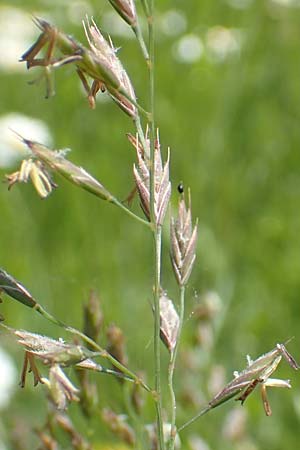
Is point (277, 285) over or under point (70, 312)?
under

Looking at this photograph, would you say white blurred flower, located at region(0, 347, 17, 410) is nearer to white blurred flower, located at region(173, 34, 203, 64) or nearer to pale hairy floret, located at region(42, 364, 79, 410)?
pale hairy floret, located at region(42, 364, 79, 410)

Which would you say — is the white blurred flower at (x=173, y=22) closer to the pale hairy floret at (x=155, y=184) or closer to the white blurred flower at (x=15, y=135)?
the white blurred flower at (x=15, y=135)

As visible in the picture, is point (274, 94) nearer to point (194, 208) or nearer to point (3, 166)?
point (194, 208)

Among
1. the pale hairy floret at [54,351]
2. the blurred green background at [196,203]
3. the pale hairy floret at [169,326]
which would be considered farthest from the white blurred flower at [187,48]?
the pale hairy floret at [54,351]

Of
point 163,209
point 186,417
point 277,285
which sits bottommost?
point 277,285

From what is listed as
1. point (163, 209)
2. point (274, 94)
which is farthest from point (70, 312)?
point (163, 209)

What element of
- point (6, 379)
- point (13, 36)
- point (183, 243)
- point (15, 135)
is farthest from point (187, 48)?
point (183, 243)

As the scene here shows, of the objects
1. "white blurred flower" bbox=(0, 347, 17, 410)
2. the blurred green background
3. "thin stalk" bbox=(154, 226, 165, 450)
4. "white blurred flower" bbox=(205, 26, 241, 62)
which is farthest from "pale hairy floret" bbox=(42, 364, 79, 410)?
"white blurred flower" bbox=(205, 26, 241, 62)
